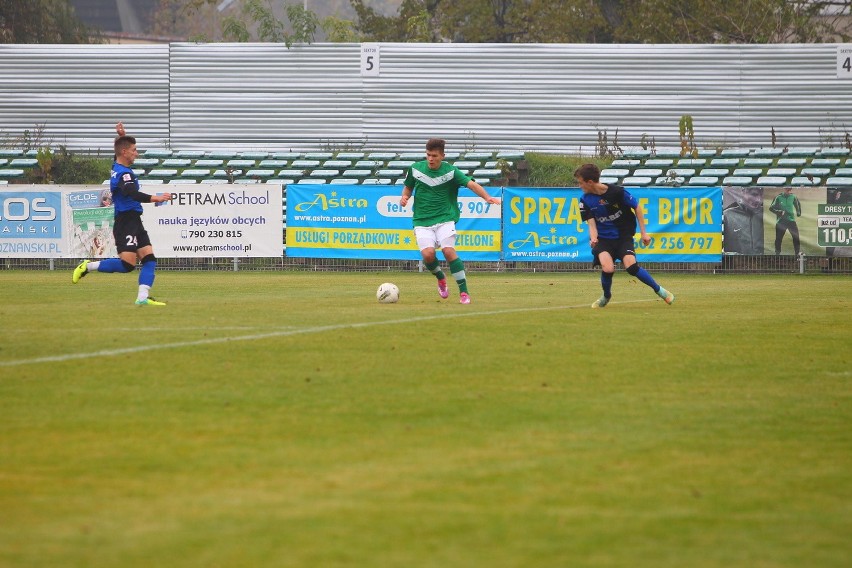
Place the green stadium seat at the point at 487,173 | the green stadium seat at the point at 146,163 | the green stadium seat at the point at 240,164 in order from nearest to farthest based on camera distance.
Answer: the green stadium seat at the point at 487,173
the green stadium seat at the point at 146,163
the green stadium seat at the point at 240,164

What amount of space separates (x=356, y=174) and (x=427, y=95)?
256 inches

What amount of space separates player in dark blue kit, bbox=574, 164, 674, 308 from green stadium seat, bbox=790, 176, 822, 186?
15.2 meters

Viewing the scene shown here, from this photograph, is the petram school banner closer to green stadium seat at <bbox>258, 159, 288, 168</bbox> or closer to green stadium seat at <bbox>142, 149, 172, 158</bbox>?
green stadium seat at <bbox>258, 159, 288, 168</bbox>

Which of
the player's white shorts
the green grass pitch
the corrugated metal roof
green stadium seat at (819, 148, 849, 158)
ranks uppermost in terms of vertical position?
the corrugated metal roof

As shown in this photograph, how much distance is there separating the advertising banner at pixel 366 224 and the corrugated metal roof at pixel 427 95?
11695 mm

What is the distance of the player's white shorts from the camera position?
16.1m

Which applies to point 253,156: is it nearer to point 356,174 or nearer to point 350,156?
point 350,156

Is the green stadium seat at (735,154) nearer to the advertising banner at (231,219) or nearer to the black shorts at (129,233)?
the advertising banner at (231,219)

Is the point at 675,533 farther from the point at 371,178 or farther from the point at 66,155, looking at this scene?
the point at 66,155

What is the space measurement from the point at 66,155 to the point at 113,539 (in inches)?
1236

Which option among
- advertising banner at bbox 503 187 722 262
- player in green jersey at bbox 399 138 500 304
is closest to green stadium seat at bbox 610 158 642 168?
advertising banner at bbox 503 187 722 262

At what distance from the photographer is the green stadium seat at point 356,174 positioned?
32.0 meters

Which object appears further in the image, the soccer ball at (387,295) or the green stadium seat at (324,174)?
the green stadium seat at (324,174)

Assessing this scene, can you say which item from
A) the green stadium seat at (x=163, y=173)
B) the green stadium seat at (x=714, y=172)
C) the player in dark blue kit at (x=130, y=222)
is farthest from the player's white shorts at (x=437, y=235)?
the green stadium seat at (x=163, y=173)
